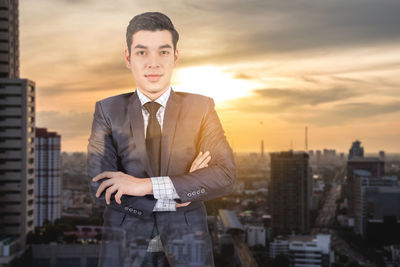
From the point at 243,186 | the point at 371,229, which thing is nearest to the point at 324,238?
the point at 371,229

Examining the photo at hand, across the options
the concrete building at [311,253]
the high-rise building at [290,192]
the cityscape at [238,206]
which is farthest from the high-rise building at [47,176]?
the high-rise building at [290,192]

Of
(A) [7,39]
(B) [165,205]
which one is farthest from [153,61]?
(A) [7,39]

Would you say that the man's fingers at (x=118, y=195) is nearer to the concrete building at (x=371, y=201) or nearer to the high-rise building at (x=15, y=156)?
the high-rise building at (x=15, y=156)

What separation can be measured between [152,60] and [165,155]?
306 mm

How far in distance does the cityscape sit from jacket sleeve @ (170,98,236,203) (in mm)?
182

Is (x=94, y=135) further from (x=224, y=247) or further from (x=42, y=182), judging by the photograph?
(x=42, y=182)

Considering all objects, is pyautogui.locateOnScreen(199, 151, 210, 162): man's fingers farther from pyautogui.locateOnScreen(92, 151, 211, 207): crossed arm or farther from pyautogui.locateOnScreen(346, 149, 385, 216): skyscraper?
pyautogui.locateOnScreen(346, 149, 385, 216): skyscraper

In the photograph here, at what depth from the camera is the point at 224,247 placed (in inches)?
682

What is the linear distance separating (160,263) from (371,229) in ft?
77.3

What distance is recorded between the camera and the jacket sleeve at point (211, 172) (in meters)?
1.44

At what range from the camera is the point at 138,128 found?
1.54 metres

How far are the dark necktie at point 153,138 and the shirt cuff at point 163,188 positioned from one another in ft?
0.25

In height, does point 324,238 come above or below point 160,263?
below

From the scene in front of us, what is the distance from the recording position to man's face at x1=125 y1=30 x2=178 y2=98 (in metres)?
1.53
